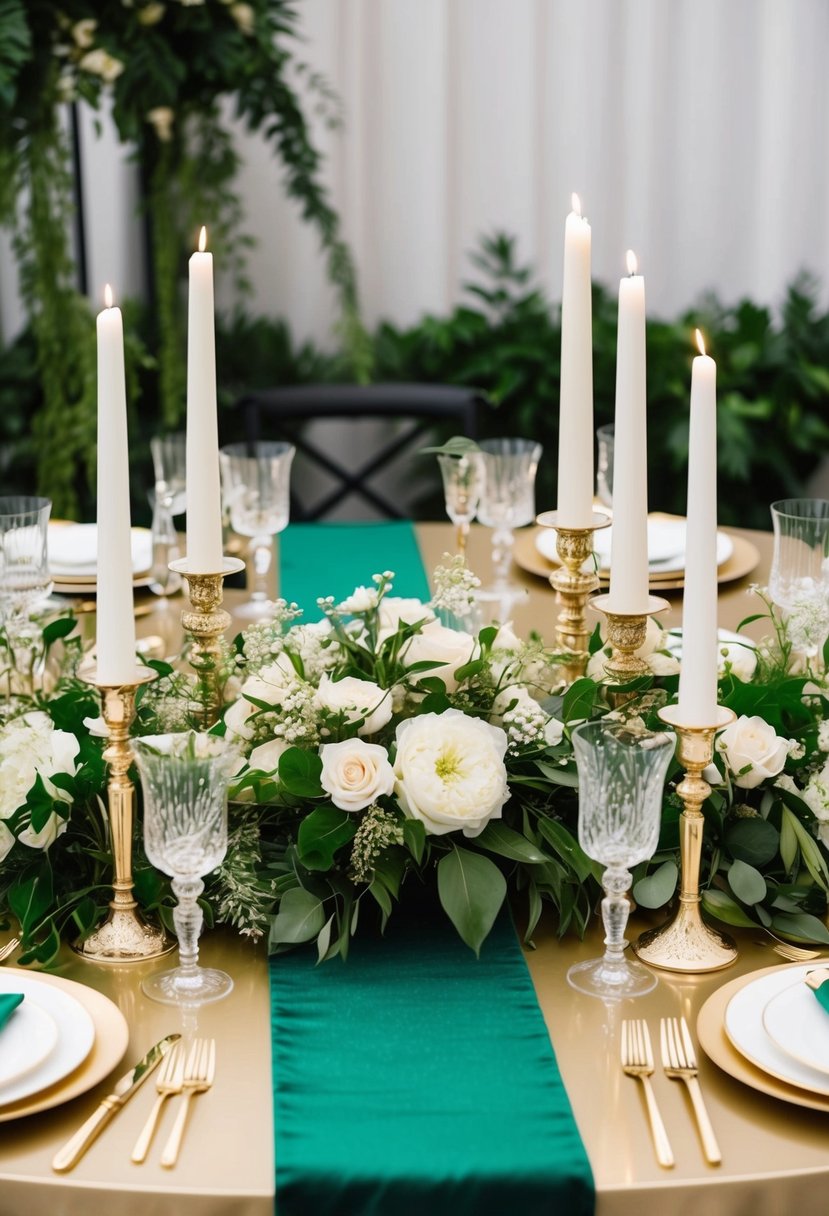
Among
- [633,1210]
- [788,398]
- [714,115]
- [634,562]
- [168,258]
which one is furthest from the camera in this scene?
[714,115]

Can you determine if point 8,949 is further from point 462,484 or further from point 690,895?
point 462,484

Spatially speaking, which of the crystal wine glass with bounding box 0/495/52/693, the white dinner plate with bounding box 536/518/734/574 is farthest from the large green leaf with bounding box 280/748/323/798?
the white dinner plate with bounding box 536/518/734/574

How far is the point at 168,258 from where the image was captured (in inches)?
142

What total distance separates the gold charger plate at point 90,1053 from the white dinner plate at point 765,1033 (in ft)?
1.47

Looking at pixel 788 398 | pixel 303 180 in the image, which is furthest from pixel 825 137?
pixel 303 180

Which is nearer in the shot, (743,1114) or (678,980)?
(743,1114)

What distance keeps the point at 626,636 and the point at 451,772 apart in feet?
0.69

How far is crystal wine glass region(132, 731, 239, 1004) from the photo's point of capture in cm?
112

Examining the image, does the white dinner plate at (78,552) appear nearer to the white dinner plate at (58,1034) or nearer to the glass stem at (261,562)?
the glass stem at (261,562)

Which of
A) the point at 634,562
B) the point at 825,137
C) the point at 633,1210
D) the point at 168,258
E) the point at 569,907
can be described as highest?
the point at 825,137

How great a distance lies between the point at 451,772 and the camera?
123 centimetres

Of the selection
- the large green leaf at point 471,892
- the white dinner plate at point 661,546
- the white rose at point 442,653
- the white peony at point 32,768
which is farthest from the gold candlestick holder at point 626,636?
the white dinner plate at point 661,546

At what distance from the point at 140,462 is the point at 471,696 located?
8.18 ft

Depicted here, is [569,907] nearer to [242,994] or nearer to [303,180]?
[242,994]
